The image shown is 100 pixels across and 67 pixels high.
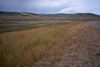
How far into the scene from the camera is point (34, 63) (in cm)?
313

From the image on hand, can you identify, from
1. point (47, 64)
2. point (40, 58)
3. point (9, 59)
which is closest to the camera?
A: point (47, 64)

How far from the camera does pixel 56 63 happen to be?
304cm

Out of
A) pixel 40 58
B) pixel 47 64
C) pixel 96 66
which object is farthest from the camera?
pixel 40 58

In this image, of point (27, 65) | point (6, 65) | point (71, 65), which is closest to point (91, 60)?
point (71, 65)

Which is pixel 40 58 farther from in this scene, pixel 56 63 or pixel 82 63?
Answer: pixel 82 63

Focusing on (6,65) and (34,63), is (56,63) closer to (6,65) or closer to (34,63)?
(34,63)

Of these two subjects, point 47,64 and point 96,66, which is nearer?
point 96,66

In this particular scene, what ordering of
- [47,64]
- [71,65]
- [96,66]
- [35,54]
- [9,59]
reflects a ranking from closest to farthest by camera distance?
[96,66], [71,65], [47,64], [9,59], [35,54]

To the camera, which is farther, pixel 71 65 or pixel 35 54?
pixel 35 54

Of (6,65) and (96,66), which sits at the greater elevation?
(96,66)

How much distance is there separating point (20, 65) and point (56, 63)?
4.00 ft

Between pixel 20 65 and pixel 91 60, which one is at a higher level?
pixel 91 60

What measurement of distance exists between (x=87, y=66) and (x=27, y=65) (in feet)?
6.34

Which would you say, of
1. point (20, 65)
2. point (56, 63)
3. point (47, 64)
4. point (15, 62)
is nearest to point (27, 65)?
point (20, 65)
